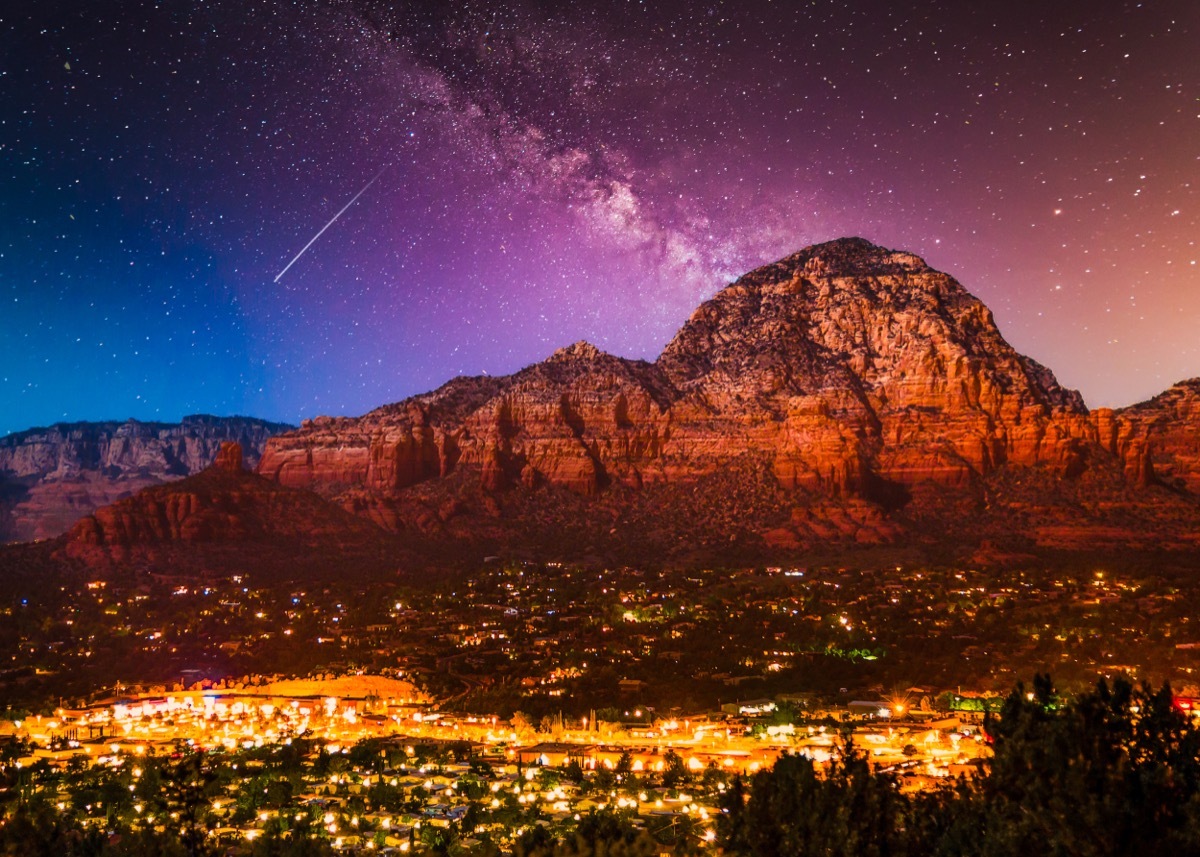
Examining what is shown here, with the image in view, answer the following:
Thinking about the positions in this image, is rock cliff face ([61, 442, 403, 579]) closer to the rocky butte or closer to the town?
the town

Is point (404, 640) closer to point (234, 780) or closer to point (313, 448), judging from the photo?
point (234, 780)

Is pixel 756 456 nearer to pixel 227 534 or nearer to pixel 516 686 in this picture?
pixel 227 534

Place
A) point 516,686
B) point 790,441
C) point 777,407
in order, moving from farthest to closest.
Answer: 1. point 777,407
2. point 790,441
3. point 516,686

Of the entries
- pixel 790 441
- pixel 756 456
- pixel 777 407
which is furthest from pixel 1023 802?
pixel 777 407

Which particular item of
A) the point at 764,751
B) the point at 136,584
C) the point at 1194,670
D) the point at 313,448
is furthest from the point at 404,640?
the point at 313,448

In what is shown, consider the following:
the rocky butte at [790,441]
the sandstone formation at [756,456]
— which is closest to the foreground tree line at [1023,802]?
the sandstone formation at [756,456]
